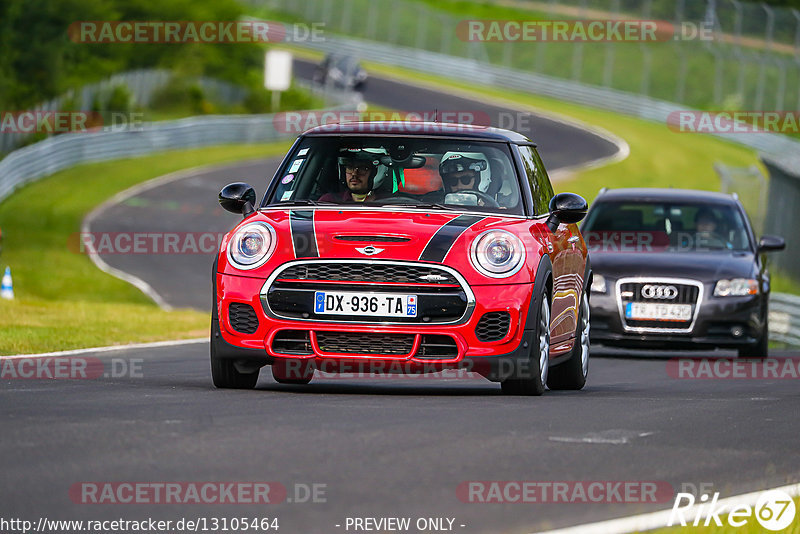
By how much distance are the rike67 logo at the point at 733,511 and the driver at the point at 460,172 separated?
4322 mm

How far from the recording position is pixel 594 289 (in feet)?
51.6

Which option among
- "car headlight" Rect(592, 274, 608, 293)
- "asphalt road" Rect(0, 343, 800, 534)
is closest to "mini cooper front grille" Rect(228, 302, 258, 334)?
"asphalt road" Rect(0, 343, 800, 534)

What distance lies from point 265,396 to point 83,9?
46.1 metres

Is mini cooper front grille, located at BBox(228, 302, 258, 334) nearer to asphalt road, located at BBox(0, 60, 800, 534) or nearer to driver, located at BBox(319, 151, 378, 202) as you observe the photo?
asphalt road, located at BBox(0, 60, 800, 534)

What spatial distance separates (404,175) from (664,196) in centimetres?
688

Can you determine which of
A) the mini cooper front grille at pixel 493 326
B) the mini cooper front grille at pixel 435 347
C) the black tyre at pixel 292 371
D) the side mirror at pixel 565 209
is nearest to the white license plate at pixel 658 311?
the side mirror at pixel 565 209

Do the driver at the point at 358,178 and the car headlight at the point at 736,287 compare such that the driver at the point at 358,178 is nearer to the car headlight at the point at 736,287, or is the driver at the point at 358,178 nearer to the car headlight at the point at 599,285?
the car headlight at the point at 599,285

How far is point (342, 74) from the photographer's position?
2424 inches

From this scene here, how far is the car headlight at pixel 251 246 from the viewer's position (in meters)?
9.63

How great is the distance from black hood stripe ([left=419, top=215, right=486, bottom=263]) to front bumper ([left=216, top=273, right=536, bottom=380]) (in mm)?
286

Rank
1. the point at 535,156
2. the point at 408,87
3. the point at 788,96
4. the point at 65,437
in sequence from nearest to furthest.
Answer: the point at 65,437 → the point at 535,156 → the point at 788,96 → the point at 408,87

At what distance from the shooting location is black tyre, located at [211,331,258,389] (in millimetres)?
9820

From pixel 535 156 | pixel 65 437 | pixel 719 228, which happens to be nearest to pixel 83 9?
pixel 719 228

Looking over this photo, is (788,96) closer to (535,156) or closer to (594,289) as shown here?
(594,289)
